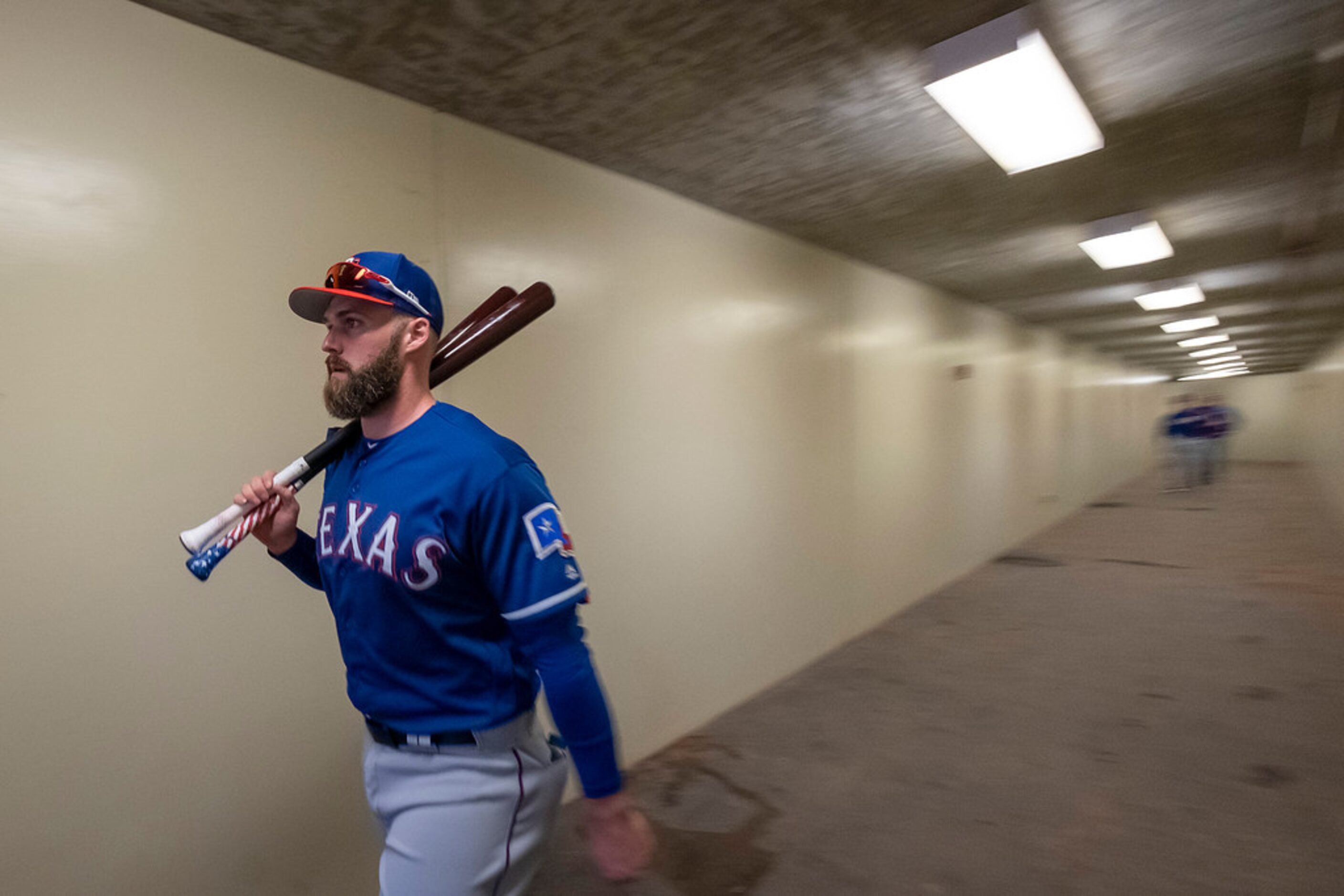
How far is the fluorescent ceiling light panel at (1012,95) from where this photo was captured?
202 cm

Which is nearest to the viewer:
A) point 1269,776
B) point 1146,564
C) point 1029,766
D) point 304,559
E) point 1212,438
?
point 304,559

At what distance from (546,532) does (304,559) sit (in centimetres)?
71

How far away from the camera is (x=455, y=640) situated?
120 cm

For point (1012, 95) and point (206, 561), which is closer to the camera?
point (206, 561)

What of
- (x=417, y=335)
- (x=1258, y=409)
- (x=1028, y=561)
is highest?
(x=417, y=335)

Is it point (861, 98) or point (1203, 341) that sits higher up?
point (861, 98)

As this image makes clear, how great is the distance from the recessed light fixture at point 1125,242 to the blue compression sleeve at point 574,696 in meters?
4.17

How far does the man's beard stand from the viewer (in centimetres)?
129

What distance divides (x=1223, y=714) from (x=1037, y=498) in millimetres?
5603

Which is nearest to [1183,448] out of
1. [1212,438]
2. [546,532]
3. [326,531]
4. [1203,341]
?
[1212,438]

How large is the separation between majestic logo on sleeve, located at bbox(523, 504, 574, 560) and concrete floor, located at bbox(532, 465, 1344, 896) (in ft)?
5.35

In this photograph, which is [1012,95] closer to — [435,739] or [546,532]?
[546,532]

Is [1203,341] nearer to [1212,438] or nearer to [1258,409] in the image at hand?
[1212,438]

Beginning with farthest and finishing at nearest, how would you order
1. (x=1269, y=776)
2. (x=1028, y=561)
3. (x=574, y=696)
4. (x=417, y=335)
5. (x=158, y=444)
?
→ (x=1028, y=561)
(x=1269, y=776)
(x=158, y=444)
(x=417, y=335)
(x=574, y=696)
